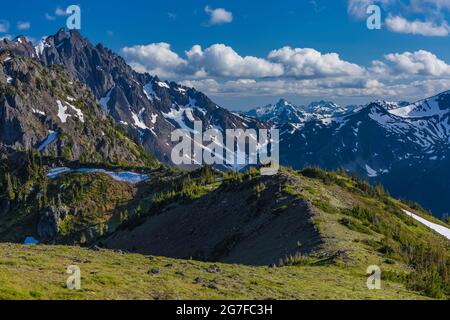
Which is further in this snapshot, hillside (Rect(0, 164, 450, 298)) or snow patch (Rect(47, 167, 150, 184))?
snow patch (Rect(47, 167, 150, 184))

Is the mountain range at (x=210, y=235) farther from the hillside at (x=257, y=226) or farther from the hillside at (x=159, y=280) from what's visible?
the hillside at (x=257, y=226)

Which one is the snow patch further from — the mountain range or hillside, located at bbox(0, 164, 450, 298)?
hillside, located at bbox(0, 164, 450, 298)

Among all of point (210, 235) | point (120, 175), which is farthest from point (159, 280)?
point (120, 175)

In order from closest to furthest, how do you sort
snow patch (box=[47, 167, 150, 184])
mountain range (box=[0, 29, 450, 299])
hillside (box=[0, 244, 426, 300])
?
1. hillside (box=[0, 244, 426, 300])
2. mountain range (box=[0, 29, 450, 299])
3. snow patch (box=[47, 167, 150, 184])

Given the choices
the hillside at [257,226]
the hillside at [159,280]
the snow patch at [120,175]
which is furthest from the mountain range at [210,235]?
the snow patch at [120,175]

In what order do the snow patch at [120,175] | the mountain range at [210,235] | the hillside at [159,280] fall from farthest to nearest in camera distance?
the snow patch at [120,175]
the mountain range at [210,235]
the hillside at [159,280]

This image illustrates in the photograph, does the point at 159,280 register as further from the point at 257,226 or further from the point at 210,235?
the point at 210,235

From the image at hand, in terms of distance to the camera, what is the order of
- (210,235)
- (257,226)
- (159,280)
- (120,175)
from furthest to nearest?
(120,175) < (210,235) < (257,226) < (159,280)

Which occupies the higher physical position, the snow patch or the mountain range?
the snow patch

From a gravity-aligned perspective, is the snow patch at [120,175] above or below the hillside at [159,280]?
above

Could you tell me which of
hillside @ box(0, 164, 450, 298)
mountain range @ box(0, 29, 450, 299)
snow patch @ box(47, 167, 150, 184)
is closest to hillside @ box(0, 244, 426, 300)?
mountain range @ box(0, 29, 450, 299)

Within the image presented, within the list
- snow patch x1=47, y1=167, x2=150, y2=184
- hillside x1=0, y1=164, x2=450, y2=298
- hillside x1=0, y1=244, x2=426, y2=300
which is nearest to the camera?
hillside x1=0, y1=244, x2=426, y2=300

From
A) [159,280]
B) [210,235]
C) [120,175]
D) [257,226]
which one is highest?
[120,175]
